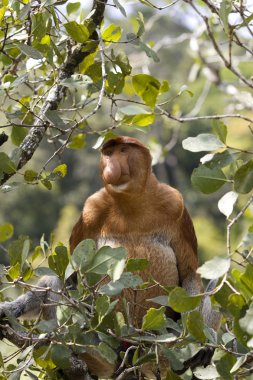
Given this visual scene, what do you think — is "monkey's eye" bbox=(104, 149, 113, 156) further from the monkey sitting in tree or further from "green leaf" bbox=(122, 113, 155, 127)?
"green leaf" bbox=(122, 113, 155, 127)

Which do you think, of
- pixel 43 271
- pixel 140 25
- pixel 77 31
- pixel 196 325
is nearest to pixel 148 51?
pixel 140 25

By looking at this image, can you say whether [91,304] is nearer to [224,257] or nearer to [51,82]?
[224,257]

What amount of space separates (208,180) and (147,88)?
0.46 meters

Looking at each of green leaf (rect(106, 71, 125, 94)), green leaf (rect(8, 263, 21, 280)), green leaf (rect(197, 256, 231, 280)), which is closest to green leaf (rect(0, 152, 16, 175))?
green leaf (rect(8, 263, 21, 280))

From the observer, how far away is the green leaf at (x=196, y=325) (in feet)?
5.65

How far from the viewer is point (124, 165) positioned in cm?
272

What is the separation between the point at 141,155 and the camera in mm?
2803

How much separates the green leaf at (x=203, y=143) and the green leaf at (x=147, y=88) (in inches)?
14.8

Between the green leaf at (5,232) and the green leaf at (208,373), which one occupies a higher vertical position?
the green leaf at (208,373)

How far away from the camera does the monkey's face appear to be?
2705mm

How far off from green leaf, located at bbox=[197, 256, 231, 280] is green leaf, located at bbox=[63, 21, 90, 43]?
0.90 meters

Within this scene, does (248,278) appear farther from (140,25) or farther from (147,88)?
(140,25)

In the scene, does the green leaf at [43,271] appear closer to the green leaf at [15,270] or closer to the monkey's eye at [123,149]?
the green leaf at [15,270]

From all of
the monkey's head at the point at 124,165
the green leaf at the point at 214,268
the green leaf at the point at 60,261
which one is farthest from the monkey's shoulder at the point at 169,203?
the green leaf at the point at 214,268
